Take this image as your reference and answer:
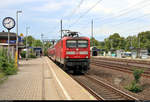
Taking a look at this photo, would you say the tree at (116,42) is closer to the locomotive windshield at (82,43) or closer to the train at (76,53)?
the locomotive windshield at (82,43)

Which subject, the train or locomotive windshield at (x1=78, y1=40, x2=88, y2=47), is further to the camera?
locomotive windshield at (x1=78, y1=40, x2=88, y2=47)

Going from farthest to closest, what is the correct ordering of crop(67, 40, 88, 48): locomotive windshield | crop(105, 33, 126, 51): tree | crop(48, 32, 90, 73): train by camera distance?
crop(105, 33, 126, 51): tree → crop(67, 40, 88, 48): locomotive windshield → crop(48, 32, 90, 73): train

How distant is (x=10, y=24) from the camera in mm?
18938

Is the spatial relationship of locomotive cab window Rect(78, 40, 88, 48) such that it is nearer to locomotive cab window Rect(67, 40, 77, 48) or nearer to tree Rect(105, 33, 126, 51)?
locomotive cab window Rect(67, 40, 77, 48)

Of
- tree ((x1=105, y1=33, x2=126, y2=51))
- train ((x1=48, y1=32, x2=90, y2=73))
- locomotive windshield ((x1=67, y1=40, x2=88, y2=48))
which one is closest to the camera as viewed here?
train ((x1=48, y1=32, x2=90, y2=73))

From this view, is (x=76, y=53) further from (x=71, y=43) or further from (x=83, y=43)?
(x=83, y=43)

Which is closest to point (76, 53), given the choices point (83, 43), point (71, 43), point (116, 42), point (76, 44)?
point (76, 44)

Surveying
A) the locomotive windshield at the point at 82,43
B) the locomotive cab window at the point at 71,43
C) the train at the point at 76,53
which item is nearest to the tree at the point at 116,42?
the locomotive windshield at the point at 82,43

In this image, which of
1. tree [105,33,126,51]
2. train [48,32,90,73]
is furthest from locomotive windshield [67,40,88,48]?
tree [105,33,126,51]

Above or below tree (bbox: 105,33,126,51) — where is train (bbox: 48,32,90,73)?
below

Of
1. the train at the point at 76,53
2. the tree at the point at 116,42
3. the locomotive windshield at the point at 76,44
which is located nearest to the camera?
the train at the point at 76,53

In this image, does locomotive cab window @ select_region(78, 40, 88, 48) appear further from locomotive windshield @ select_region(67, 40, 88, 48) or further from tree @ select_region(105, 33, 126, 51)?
tree @ select_region(105, 33, 126, 51)

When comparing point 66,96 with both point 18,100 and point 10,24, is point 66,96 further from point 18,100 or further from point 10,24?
point 10,24

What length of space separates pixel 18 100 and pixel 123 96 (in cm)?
444
